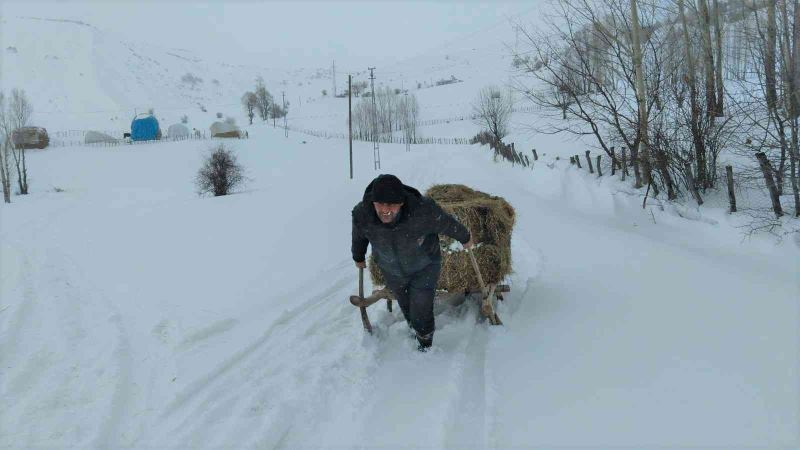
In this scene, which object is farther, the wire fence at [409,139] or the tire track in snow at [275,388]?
the wire fence at [409,139]

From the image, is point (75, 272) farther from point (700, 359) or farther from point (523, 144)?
point (523, 144)

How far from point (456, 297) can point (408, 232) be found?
2.12 meters

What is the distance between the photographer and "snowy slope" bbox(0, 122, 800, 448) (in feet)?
11.6

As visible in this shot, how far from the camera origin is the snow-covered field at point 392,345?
3.55 m

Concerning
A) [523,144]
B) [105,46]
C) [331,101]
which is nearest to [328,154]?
[523,144]

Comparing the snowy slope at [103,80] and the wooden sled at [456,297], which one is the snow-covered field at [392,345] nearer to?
the wooden sled at [456,297]

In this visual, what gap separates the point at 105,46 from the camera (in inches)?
3900

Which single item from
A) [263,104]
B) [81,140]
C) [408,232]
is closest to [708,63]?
[408,232]

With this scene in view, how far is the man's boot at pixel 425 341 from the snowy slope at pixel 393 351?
0.10 metres

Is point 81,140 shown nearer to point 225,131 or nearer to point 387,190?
point 225,131

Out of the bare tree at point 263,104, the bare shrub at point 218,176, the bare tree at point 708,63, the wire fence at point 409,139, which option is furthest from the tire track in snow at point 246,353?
the bare tree at point 263,104

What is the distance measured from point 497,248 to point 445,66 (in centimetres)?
12279

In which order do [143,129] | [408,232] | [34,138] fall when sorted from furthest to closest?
1. [143,129]
2. [34,138]
3. [408,232]

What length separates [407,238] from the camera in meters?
4.48
